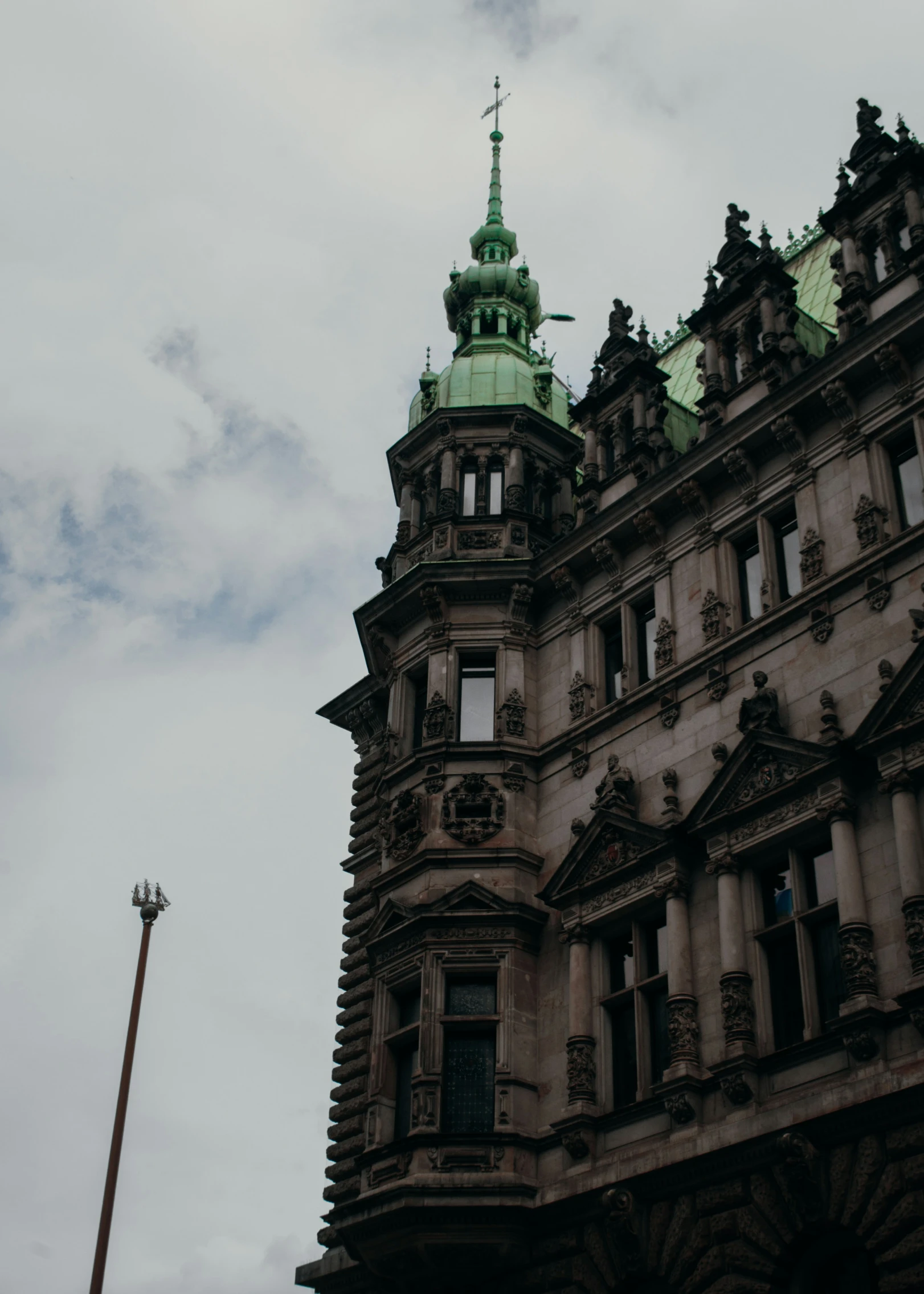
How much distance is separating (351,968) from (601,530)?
10.6 metres

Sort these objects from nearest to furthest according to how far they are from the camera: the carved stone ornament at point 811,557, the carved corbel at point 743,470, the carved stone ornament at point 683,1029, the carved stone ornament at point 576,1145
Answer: the carved stone ornament at point 683,1029 < the carved stone ornament at point 576,1145 < the carved stone ornament at point 811,557 < the carved corbel at point 743,470

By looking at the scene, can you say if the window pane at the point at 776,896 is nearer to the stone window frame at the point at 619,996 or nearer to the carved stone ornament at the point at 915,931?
the stone window frame at the point at 619,996

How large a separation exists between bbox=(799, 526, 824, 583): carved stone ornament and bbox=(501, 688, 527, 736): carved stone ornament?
22.8 ft

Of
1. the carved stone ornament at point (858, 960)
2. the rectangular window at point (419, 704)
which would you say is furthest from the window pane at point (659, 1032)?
the rectangular window at point (419, 704)

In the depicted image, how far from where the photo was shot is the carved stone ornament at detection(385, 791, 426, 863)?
30.6 metres

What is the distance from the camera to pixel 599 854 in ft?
92.1

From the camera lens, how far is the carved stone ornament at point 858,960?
22.0 metres

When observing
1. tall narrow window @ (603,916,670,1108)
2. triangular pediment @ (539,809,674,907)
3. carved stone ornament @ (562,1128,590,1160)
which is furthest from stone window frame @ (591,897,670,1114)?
triangular pediment @ (539,809,674,907)

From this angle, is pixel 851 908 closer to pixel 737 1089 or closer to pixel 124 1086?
pixel 737 1089

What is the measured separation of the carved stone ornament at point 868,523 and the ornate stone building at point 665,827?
39mm

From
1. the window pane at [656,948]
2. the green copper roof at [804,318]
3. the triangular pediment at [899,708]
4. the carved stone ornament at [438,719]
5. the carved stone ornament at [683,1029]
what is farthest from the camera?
the green copper roof at [804,318]

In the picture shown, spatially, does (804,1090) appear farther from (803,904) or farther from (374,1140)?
(374,1140)

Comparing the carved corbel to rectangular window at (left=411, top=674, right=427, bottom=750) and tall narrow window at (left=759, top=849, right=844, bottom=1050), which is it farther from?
rectangular window at (left=411, top=674, right=427, bottom=750)

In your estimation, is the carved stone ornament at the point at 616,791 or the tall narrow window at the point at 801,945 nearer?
the tall narrow window at the point at 801,945
